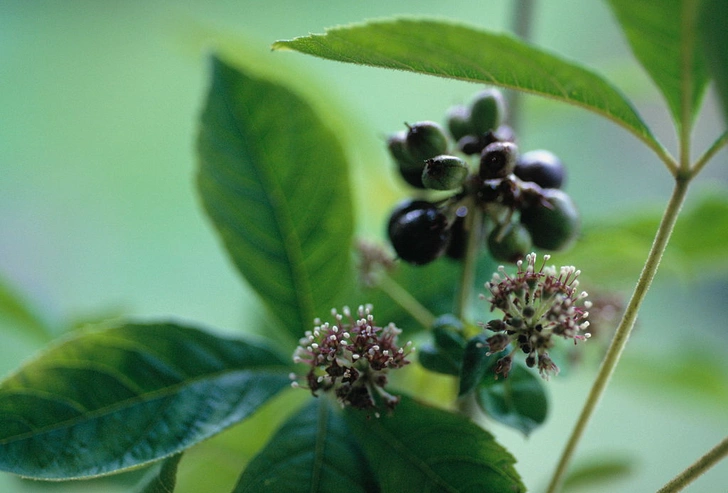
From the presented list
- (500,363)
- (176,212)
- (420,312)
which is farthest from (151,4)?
(500,363)

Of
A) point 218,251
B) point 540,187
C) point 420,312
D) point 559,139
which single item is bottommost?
point 218,251

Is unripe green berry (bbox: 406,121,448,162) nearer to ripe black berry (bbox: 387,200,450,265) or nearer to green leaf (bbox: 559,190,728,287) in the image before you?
ripe black berry (bbox: 387,200,450,265)

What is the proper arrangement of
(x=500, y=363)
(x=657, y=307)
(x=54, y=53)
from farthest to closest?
1. (x=54, y=53)
2. (x=657, y=307)
3. (x=500, y=363)

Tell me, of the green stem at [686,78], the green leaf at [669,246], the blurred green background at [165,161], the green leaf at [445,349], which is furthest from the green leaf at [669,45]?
the blurred green background at [165,161]

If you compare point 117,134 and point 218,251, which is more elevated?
point 117,134

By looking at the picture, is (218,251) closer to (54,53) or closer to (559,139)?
(54,53)

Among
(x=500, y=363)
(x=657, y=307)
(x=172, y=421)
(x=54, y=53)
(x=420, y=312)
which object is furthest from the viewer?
(x=54, y=53)

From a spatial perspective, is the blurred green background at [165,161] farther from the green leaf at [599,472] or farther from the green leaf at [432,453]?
the green leaf at [432,453]
